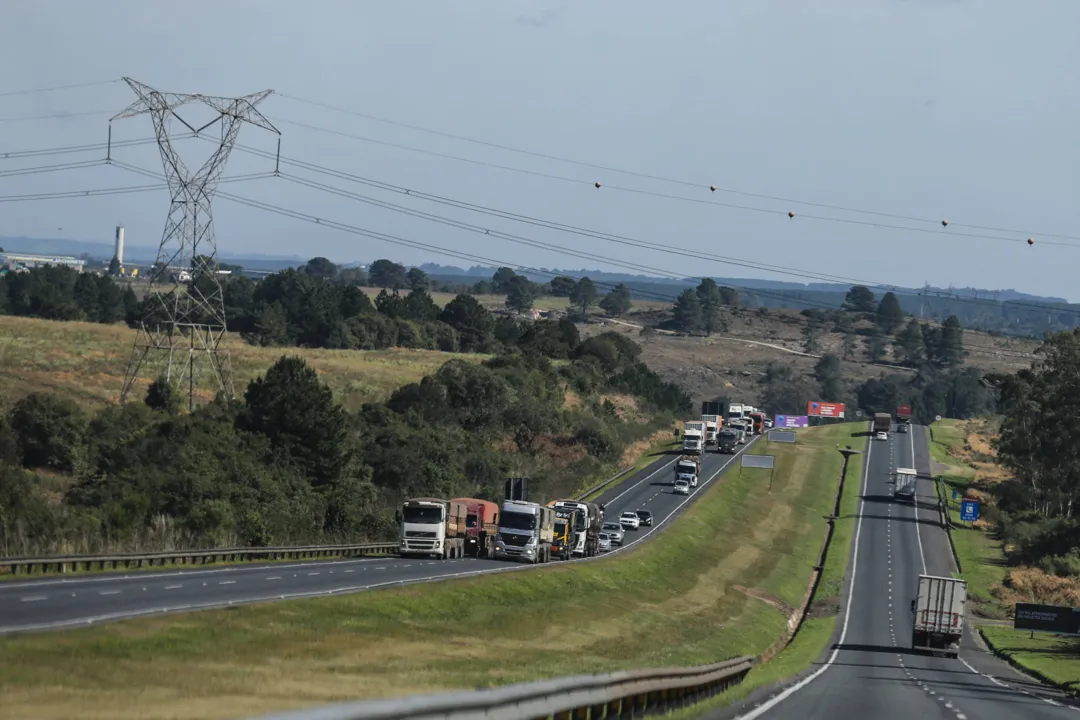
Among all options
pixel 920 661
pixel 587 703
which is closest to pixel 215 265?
pixel 920 661

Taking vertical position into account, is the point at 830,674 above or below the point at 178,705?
below

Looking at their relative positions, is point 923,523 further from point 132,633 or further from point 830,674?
point 132,633

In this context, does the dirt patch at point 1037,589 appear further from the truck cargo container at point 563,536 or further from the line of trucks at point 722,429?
the line of trucks at point 722,429

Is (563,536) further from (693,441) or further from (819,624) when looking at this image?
(693,441)

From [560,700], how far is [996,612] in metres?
79.6

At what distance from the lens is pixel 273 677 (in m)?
24.8

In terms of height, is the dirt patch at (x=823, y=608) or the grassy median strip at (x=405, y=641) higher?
the grassy median strip at (x=405, y=641)

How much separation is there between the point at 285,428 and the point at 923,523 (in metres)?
65.9

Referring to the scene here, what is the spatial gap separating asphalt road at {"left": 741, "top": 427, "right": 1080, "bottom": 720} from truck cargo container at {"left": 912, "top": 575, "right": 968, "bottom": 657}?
1053 millimetres

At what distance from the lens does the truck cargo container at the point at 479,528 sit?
72.6 metres

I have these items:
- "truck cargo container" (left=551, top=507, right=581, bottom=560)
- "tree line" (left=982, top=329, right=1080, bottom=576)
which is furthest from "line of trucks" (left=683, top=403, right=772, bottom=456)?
"truck cargo container" (left=551, top=507, right=581, bottom=560)

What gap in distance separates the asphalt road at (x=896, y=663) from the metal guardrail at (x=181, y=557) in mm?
24102

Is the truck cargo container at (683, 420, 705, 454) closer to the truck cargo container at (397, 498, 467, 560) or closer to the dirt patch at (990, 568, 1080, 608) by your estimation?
the dirt patch at (990, 568, 1080, 608)

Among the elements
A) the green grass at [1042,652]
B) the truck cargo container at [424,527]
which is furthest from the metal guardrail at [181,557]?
the green grass at [1042,652]
